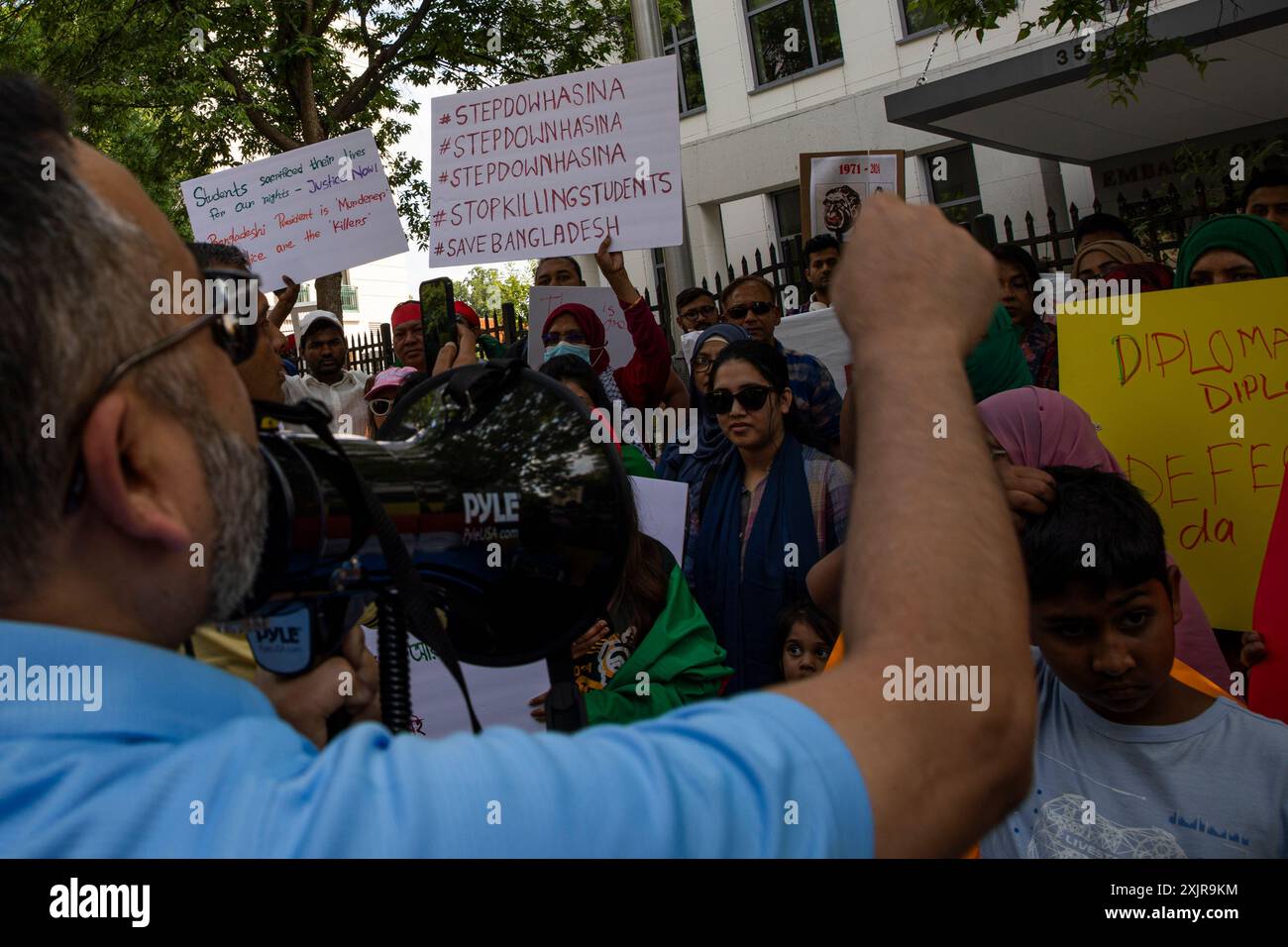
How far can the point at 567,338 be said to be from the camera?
4.60 metres

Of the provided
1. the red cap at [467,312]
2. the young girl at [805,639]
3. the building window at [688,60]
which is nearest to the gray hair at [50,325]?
the young girl at [805,639]

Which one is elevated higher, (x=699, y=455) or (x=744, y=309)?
(x=744, y=309)

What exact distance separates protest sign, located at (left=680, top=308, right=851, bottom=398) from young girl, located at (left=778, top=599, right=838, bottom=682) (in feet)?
7.33

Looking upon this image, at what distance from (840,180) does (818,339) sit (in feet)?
2.55

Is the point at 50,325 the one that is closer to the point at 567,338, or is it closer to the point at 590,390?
the point at 590,390

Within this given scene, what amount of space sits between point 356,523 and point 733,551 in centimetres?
257

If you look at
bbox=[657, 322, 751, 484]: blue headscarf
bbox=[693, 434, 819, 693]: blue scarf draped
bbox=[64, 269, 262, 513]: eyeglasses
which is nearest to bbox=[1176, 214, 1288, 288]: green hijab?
bbox=[693, 434, 819, 693]: blue scarf draped

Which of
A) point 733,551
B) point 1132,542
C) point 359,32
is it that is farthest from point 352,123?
point 1132,542

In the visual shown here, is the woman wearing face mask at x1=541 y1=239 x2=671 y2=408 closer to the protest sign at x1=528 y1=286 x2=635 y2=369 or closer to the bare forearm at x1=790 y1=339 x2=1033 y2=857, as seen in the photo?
the protest sign at x1=528 y1=286 x2=635 y2=369

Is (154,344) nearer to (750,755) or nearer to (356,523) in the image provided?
(356,523)

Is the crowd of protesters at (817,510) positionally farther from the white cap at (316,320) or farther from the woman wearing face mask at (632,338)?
the white cap at (316,320)

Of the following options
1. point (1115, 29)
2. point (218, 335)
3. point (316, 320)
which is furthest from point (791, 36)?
point (218, 335)

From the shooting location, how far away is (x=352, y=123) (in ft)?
44.2

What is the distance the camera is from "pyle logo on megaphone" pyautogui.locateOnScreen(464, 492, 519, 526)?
1056 mm
